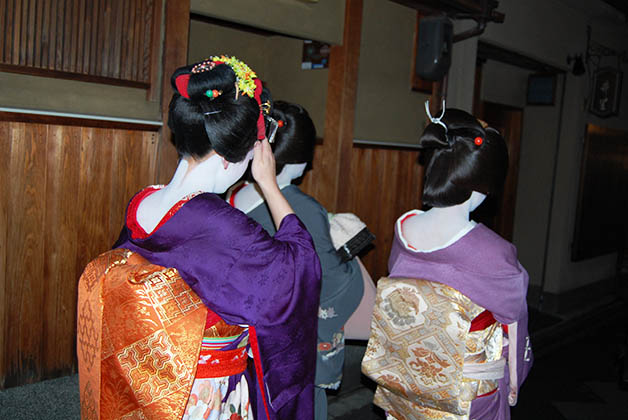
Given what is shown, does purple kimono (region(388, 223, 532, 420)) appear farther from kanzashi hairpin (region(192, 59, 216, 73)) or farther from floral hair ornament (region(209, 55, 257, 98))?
kanzashi hairpin (region(192, 59, 216, 73))

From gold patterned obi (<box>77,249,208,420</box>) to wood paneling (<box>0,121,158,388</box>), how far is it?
1173 millimetres

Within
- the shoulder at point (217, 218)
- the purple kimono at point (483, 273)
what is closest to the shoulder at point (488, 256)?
the purple kimono at point (483, 273)

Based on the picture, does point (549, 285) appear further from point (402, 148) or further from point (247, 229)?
point (247, 229)

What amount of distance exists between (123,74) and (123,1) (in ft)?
1.29

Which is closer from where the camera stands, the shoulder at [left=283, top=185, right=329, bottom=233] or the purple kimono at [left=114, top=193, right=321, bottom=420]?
the purple kimono at [left=114, top=193, right=321, bottom=420]

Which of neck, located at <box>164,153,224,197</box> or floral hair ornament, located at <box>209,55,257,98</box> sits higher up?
floral hair ornament, located at <box>209,55,257,98</box>

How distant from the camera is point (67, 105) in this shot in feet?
9.32

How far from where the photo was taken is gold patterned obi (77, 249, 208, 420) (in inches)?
67.4

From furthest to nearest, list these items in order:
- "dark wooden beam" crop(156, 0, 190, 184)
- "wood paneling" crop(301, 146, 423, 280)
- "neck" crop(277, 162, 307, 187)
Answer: "wood paneling" crop(301, 146, 423, 280) → "dark wooden beam" crop(156, 0, 190, 184) → "neck" crop(277, 162, 307, 187)

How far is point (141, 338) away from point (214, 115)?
29.3 inches

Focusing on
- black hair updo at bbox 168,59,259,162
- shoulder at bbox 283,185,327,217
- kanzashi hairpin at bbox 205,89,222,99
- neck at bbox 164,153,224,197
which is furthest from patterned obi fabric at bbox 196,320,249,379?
shoulder at bbox 283,185,327,217

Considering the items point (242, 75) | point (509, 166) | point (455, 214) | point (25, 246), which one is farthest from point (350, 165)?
point (509, 166)

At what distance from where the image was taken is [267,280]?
1.72 m

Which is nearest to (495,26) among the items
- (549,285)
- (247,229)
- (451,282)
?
(549,285)
